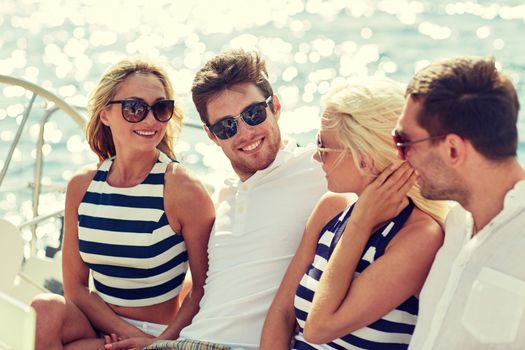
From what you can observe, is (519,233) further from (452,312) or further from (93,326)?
(93,326)

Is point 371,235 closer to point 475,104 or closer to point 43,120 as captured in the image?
point 475,104

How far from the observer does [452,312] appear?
79.4 inches

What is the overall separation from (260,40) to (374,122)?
34.1ft

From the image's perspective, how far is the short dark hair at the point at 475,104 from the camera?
1956mm

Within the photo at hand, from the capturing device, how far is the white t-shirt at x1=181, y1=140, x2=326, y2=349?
2.63 metres

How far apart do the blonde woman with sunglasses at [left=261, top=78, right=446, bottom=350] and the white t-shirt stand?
0.30 m

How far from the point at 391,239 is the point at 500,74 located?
472 mm

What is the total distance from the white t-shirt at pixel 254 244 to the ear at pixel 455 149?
2.40 feet

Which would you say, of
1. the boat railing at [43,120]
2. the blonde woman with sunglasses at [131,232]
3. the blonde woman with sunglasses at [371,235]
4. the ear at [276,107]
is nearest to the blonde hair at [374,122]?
the blonde woman with sunglasses at [371,235]

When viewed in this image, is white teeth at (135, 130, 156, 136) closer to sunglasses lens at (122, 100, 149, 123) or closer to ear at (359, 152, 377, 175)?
sunglasses lens at (122, 100, 149, 123)

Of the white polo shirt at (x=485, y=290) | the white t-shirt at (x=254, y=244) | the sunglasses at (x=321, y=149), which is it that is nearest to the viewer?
the white polo shirt at (x=485, y=290)

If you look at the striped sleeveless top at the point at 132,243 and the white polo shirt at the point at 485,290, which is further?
the striped sleeveless top at the point at 132,243

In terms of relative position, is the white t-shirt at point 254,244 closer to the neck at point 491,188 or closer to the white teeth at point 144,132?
the white teeth at point 144,132

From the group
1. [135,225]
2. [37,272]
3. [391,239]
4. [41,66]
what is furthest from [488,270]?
[41,66]
